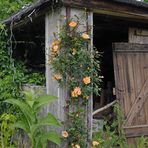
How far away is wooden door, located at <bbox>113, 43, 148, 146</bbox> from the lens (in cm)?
669

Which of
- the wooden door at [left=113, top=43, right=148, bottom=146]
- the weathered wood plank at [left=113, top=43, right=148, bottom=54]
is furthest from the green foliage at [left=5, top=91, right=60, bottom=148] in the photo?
the weathered wood plank at [left=113, top=43, right=148, bottom=54]

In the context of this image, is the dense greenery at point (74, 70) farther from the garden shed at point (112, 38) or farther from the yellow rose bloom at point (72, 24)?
the garden shed at point (112, 38)

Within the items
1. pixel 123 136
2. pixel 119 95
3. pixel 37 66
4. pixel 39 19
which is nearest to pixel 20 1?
pixel 37 66

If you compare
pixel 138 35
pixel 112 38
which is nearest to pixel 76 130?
pixel 138 35

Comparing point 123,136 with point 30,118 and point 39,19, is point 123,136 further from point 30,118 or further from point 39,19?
point 39,19

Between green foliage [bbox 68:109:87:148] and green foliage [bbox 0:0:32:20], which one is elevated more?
green foliage [bbox 0:0:32:20]

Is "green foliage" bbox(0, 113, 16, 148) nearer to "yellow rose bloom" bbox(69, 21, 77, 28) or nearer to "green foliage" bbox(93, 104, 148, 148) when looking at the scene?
"green foliage" bbox(93, 104, 148, 148)

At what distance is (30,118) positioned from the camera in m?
5.28

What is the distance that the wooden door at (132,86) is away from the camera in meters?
6.69

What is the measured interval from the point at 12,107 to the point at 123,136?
2.29 meters

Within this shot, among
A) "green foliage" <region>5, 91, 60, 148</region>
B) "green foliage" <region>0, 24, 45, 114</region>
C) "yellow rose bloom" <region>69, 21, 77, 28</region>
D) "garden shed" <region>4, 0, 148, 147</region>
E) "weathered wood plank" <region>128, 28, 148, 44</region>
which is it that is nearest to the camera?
"green foliage" <region>5, 91, 60, 148</region>

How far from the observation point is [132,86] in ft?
22.4

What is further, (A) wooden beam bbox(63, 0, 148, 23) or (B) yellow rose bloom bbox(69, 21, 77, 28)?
(A) wooden beam bbox(63, 0, 148, 23)

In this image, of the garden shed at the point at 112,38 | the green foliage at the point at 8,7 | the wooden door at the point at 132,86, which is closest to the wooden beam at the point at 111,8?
the garden shed at the point at 112,38
